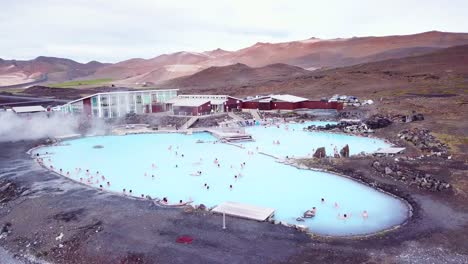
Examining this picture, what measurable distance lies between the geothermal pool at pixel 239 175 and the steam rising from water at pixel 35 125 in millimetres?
4291

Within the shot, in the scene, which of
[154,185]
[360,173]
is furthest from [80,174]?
[360,173]

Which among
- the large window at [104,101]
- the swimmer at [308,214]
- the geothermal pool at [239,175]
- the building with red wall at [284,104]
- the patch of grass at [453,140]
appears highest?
the large window at [104,101]

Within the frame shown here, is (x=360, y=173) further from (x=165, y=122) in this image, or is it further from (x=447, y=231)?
(x=165, y=122)

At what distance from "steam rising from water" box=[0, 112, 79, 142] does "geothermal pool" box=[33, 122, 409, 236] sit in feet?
14.1

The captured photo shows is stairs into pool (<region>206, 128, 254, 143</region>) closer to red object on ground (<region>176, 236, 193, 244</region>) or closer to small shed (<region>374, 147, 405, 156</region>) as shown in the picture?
small shed (<region>374, 147, 405, 156</region>)

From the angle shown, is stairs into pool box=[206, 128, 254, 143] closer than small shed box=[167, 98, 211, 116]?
Yes

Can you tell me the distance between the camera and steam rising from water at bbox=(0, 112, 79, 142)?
4079cm

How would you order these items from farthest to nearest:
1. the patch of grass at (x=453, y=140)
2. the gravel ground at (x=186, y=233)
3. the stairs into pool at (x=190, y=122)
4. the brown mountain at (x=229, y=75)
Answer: the brown mountain at (x=229, y=75)
the stairs into pool at (x=190, y=122)
the patch of grass at (x=453, y=140)
the gravel ground at (x=186, y=233)

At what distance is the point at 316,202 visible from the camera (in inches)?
856

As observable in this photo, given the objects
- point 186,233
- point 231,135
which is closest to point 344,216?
point 186,233

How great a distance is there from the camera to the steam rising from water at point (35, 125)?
40.8 meters

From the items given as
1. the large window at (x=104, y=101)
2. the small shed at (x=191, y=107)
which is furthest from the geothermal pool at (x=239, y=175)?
the large window at (x=104, y=101)

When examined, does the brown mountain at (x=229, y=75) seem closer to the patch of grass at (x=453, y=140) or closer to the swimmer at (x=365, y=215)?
the patch of grass at (x=453, y=140)

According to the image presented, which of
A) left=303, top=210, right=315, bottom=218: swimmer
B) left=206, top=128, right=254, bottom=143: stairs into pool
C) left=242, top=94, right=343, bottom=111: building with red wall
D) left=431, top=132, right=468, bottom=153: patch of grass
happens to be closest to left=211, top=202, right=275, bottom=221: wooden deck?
left=303, top=210, right=315, bottom=218: swimmer
